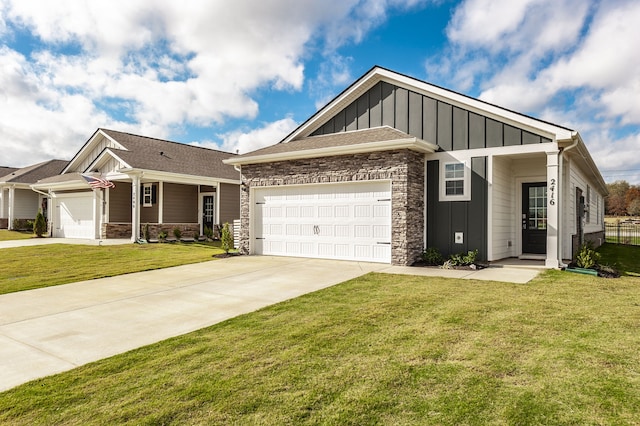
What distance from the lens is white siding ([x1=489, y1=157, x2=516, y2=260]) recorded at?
1038cm

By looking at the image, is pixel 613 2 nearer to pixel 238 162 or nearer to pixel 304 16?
pixel 304 16

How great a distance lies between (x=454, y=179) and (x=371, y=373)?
8.22m

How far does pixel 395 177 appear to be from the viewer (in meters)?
10.2

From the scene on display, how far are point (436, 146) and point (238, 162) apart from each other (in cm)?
658

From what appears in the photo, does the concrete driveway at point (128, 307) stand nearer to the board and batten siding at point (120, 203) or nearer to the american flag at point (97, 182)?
the american flag at point (97, 182)

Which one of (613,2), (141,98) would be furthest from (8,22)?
(613,2)

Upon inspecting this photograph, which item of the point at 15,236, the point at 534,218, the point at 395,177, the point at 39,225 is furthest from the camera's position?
the point at 15,236

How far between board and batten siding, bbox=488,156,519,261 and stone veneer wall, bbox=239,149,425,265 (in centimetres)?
190

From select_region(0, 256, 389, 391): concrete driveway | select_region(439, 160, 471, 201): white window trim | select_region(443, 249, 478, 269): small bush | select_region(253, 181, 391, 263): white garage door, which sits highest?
select_region(439, 160, 471, 201): white window trim

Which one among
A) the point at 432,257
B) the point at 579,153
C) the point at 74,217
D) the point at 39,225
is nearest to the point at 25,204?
the point at 39,225

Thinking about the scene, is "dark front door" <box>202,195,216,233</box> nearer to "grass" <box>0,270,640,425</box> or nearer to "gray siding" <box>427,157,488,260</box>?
"gray siding" <box>427,157,488,260</box>

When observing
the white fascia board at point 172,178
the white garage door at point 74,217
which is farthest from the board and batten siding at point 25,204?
the white fascia board at point 172,178

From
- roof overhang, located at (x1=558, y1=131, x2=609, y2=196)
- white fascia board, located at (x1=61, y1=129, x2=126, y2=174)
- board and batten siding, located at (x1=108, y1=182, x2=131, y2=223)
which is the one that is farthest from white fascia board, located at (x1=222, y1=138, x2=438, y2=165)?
white fascia board, located at (x1=61, y1=129, x2=126, y2=174)

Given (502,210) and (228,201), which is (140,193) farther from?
(502,210)
